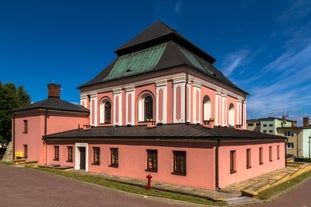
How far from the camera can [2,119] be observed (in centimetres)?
3152

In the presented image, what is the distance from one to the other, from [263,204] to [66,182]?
34.1 feet

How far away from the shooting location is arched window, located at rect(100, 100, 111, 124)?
80.8 ft

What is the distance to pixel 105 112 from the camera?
82.0 ft

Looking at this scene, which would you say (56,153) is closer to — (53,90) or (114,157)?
(114,157)

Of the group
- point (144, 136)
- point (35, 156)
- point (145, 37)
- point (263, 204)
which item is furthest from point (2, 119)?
point (263, 204)

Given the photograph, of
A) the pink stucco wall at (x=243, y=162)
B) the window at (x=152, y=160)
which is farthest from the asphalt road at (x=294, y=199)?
the window at (x=152, y=160)

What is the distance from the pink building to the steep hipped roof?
0.09 m

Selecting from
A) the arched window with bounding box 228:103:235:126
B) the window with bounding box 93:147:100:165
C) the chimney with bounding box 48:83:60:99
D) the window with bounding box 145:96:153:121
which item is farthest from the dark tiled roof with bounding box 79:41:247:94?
the window with bounding box 93:147:100:165

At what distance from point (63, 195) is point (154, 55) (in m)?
15.0

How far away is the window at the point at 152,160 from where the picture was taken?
15914mm

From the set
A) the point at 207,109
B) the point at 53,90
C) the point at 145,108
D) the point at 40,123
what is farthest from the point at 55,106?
the point at 207,109

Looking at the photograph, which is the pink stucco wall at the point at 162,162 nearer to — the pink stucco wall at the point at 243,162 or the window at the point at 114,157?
the window at the point at 114,157

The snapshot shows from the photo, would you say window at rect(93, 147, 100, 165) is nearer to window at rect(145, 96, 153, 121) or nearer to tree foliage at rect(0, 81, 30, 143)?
window at rect(145, 96, 153, 121)

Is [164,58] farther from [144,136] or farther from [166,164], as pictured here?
[166,164]
